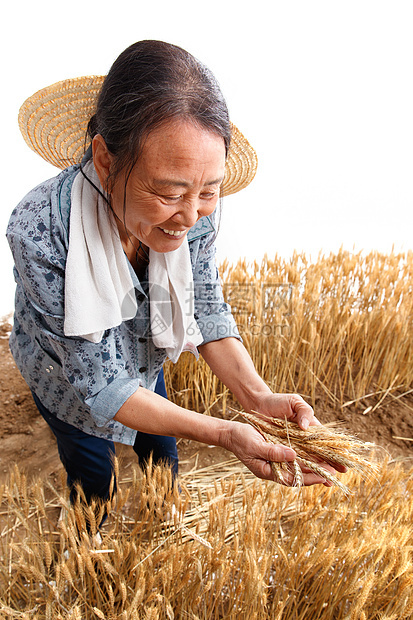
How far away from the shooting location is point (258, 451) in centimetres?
102

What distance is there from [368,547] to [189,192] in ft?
2.91

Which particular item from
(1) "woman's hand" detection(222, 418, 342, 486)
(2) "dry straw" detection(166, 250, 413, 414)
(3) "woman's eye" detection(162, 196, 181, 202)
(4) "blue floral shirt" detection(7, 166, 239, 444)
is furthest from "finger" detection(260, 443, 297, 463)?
(2) "dry straw" detection(166, 250, 413, 414)

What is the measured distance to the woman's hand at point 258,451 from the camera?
3.28 feet

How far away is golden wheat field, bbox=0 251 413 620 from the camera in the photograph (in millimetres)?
1075

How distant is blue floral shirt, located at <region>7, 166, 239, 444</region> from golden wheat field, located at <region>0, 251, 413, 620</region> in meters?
0.25

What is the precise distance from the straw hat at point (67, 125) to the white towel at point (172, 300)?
1.27 feet

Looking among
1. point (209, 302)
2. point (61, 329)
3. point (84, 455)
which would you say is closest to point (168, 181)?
point (61, 329)

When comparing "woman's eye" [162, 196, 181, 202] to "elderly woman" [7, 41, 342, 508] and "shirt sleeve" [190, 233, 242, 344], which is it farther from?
"shirt sleeve" [190, 233, 242, 344]

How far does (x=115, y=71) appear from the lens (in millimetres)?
913

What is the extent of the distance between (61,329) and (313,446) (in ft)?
2.10

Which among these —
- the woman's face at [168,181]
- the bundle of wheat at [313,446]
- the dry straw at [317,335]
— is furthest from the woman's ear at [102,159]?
Answer: the dry straw at [317,335]

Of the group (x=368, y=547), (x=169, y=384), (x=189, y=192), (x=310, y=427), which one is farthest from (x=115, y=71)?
(x=169, y=384)

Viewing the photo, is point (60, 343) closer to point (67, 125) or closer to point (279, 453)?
point (279, 453)

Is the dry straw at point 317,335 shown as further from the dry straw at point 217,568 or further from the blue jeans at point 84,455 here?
the dry straw at point 217,568
